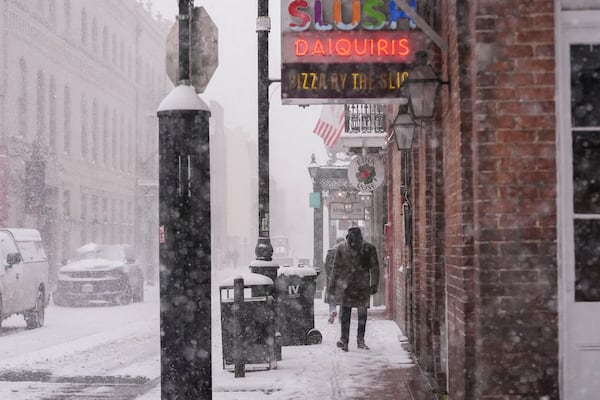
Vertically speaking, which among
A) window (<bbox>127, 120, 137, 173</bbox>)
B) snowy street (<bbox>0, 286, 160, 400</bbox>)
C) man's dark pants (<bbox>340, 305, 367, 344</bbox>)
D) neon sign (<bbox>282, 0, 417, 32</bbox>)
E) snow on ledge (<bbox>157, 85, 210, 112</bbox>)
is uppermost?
window (<bbox>127, 120, 137, 173</bbox>)

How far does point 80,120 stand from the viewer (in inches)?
1490

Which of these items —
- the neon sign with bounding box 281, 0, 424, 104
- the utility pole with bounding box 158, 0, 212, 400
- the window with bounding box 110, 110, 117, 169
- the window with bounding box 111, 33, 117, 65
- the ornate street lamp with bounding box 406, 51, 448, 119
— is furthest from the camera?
the window with bounding box 111, 33, 117, 65

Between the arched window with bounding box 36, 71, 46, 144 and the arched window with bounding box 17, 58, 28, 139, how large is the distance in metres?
1.35

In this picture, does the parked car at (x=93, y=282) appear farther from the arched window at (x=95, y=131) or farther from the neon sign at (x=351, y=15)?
the arched window at (x=95, y=131)

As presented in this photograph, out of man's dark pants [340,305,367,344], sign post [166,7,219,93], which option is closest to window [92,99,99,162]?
man's dark pants [340,305,367,344]

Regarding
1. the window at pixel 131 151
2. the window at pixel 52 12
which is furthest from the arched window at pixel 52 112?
the window at pixel 131 151

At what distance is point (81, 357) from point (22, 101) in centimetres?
2093

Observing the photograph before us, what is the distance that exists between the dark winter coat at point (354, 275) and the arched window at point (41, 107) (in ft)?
74.2

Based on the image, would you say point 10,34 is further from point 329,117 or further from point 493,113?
point 493,113

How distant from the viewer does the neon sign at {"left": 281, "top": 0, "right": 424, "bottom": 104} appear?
8.39 meters

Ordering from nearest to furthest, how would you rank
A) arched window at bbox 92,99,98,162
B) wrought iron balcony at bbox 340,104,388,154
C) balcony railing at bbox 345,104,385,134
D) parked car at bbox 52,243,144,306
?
wrought iron balcony at bbox 340,104,388,154 < balcony railing at bbox 345,104,385,134 < parked car at bbox 52,243,144,306 < arched window at bbox 92,99,98,162

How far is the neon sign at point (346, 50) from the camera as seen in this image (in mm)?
8391

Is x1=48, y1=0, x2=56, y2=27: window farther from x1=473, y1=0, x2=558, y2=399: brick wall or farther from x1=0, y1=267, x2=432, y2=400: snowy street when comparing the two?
x1=473, y1=0, x2=558, y2=399: brick wall

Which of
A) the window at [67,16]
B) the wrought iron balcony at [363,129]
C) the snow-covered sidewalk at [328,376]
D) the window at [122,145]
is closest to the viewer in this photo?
the snow-covered sidewalk at [328,376]
